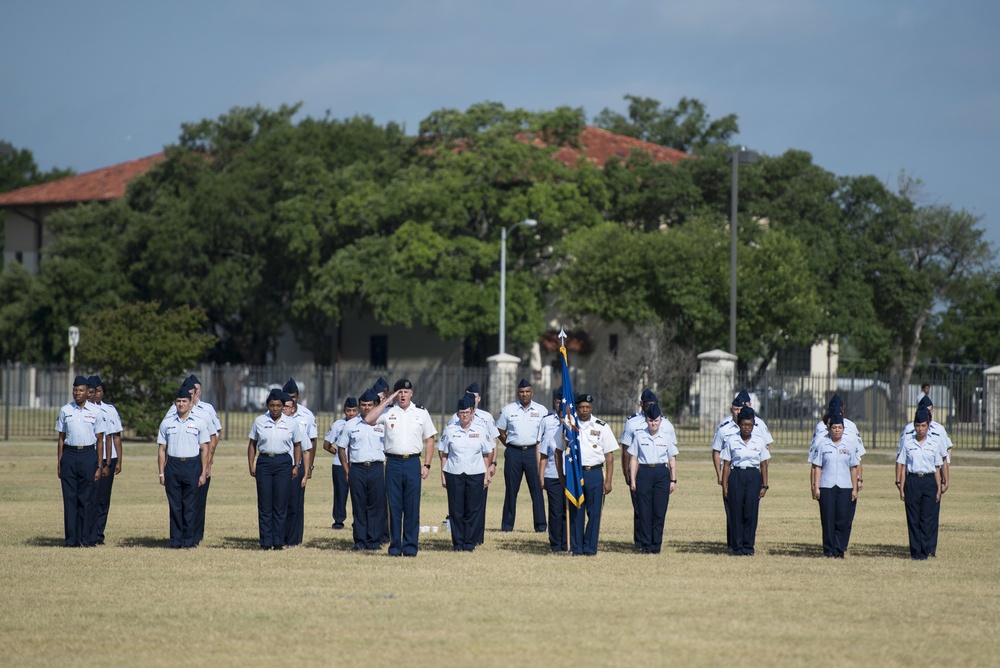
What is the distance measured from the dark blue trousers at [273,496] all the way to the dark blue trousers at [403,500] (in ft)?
3.91

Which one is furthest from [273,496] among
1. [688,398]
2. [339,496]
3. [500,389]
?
[688,398]

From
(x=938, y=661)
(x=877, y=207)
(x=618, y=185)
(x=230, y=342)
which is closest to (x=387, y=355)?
(x=230, y=342)

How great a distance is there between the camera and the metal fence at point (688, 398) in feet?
128

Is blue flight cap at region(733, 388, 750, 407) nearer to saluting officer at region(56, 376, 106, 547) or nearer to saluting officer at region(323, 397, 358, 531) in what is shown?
saluting officer at region(323, 397, 358, 531)

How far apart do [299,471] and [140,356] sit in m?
20.0

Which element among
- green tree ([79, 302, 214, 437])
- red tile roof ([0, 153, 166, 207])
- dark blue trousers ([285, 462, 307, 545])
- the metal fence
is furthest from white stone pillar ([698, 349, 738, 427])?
red tile roof ([0, 153, 166, 207])

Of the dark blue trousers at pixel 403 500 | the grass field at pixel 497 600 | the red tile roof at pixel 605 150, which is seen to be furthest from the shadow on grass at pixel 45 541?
the red tile roof at pixel 605 150

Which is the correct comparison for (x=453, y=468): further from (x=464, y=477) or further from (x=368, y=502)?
(x=368, y=502)

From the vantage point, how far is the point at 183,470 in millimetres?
15664

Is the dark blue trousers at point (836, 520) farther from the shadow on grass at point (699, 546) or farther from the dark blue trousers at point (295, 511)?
the dark blue trousers at point (295, 511)

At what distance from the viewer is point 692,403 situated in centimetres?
4319

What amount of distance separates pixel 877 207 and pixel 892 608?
48.6 m

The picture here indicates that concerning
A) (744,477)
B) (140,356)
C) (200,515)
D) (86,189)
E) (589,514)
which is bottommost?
(200,515)

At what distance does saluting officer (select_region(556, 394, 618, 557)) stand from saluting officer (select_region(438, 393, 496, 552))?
99 cm
